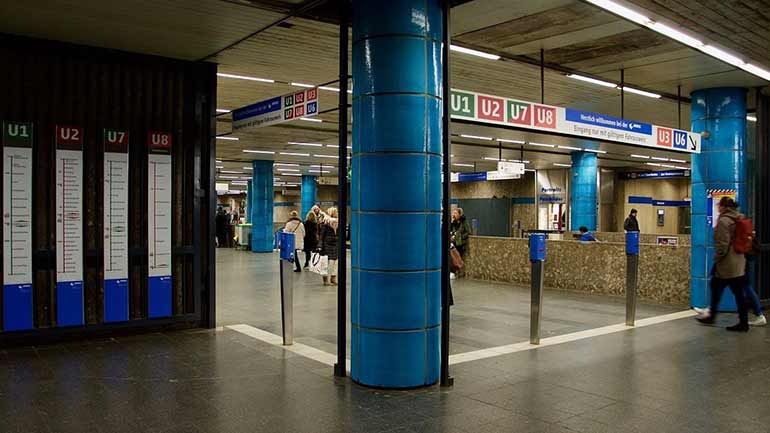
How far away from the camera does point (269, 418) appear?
4516 millimetres

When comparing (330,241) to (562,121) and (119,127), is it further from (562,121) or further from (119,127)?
(562,121)

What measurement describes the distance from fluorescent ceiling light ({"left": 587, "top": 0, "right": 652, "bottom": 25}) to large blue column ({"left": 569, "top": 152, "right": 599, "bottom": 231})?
53.2ft

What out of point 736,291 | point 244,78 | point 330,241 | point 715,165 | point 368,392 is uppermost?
point 244,78

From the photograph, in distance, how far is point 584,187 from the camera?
2208 centimetres

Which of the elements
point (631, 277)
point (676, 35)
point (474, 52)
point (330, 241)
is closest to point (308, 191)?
point (330, 241)

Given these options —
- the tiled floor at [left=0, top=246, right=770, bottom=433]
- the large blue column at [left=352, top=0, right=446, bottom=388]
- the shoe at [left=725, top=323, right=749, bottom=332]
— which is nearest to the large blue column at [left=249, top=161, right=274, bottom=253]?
the tiled floor at [left=0, top=246, right=770, bottom=433]

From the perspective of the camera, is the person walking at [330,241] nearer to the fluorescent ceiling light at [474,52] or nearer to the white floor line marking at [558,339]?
the fluorescent ceiling light at [474,52]

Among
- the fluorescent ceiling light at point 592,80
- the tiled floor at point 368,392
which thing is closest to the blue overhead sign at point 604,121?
the fluorescent ceiling light at point 592,80

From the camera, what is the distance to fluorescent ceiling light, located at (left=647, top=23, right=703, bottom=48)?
21.5 ft

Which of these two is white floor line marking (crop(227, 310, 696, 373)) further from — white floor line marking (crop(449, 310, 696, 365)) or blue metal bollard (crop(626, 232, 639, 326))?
blue metal bollard (crop(626, 232, 639, 326))

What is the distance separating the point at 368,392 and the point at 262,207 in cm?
1807

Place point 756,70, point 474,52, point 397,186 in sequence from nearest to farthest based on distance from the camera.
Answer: point 397,186, point 474,52, point 756,70

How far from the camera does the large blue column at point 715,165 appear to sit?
9.72 metres

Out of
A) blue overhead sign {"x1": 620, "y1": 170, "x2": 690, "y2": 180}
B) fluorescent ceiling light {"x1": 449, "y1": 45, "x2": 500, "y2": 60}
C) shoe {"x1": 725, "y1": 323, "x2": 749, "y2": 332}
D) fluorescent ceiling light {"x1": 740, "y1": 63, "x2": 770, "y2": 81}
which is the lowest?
shoe {"x1": 725, "y1": 323, "x2": 749, "y2": 332}
